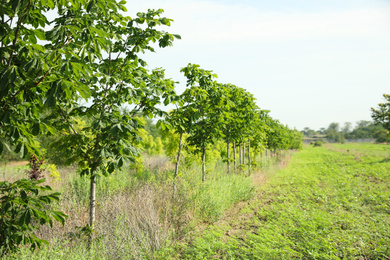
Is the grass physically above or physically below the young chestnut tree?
below

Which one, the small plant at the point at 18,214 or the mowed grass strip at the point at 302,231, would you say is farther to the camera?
the mowed grass strip at the point at 302,231

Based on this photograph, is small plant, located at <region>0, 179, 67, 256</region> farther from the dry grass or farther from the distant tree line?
the distant tree line

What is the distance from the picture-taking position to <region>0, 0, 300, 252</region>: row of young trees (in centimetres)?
192

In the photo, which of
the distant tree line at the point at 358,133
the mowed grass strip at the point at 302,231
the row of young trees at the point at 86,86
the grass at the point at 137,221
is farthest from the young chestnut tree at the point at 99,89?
the distant tree line at the point at 358,133

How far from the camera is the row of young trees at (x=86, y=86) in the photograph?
1925mm

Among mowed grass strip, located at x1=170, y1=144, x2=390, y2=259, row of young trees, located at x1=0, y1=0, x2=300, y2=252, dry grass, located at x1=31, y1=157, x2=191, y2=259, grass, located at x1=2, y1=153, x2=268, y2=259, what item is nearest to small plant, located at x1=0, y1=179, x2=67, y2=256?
row of young trees, located at x1=0, y1=0, x2=300, y2=252

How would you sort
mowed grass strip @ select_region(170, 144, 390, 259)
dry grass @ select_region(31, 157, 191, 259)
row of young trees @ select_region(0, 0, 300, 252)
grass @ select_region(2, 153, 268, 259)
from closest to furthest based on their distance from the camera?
row of young trees @ select_region(0, 0, 300, 252) < grass @ select_region(2, 153, 268, 259) < dry grass @ select_region(31, 157, 191, 259) < mowed grass strip @ select_region(170, 144, 390, 259)

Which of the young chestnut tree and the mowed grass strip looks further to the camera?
the mowed grass strip

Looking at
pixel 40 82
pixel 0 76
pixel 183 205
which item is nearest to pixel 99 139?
pixel 40 82

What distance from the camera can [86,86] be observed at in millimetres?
1927

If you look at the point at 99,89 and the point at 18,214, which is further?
the point at 99,89

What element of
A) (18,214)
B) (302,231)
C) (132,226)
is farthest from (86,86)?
(302,231)

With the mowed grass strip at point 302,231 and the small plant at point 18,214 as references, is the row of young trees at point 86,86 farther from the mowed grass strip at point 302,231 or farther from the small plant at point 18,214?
the mowed grass strip at point 302,231

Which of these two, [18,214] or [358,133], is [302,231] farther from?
[358,133]
